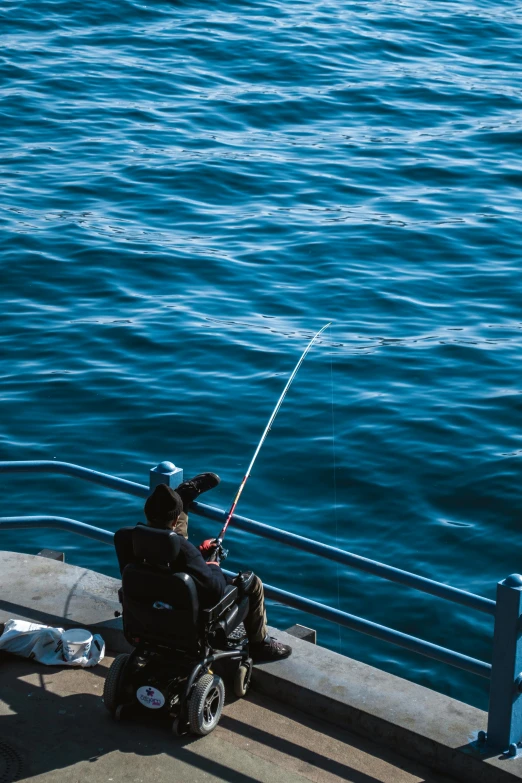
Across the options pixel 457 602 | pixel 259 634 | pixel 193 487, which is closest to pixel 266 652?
pixel 259 634

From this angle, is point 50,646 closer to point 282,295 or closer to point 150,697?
point 150,697

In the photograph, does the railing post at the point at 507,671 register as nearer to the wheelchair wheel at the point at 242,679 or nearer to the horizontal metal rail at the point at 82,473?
the wheelchair wheel at the point at 242,679

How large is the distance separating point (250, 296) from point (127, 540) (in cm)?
1014

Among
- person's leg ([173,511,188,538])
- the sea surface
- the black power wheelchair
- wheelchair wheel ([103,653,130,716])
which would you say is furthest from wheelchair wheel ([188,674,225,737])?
the sea surface

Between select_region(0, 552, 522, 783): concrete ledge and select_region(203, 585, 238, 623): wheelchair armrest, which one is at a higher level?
select_region(203, 585, 238, 623): wheelchair armrest

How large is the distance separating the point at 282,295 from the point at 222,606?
33.5 feet

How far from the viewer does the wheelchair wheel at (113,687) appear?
575cm

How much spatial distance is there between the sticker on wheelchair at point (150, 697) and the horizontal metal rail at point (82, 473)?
1.05 meters

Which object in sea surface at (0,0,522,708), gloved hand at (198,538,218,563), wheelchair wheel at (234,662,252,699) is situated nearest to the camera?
wheelchair wheel at (234,662,252,699)

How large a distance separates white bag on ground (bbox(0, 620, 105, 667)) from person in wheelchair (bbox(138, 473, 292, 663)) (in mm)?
808

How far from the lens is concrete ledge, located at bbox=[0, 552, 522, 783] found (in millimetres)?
5633

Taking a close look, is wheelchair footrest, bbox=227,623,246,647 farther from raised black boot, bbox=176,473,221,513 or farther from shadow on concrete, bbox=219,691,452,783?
raised black boot, bbox=176,473,221,513

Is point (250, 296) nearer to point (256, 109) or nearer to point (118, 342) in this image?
point (118, 342)

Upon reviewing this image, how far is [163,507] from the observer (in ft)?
Result: 18.5
